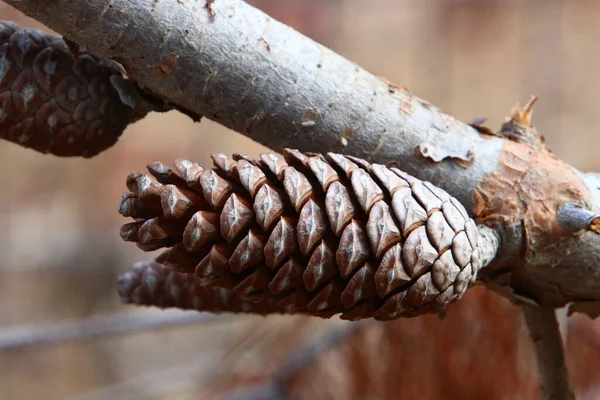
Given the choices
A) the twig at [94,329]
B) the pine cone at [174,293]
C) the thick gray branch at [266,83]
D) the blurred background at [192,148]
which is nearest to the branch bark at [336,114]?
the thick gray branch at [266,83]

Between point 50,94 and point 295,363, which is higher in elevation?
point 50,94

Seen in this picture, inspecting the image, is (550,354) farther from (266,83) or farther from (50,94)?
(50,94)

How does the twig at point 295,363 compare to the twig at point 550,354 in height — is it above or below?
below

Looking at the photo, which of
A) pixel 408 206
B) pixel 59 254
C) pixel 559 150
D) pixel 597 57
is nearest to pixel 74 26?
pixel 408 206

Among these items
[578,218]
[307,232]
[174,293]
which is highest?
[578,218]

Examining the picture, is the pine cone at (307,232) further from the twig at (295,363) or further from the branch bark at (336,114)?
the twig at (295,363)

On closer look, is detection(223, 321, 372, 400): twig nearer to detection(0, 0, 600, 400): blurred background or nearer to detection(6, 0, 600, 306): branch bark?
detection(0, 0, 600, 400): blurred background

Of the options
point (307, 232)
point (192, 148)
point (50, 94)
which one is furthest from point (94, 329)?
point (192, 148)

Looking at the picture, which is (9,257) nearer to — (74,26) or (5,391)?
(5,391)
